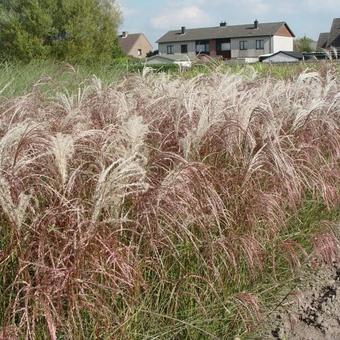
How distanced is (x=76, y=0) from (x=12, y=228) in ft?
107

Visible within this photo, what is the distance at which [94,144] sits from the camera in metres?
2.79

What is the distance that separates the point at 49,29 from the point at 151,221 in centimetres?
3211

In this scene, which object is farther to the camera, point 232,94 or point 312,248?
point 232,94

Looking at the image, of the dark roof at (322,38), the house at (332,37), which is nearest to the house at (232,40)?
the dark roof at (322,38)

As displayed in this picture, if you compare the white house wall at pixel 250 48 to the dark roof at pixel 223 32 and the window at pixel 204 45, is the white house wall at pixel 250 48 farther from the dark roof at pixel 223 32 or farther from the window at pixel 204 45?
the window at pixel 204 45

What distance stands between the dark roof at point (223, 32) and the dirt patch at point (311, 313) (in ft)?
249

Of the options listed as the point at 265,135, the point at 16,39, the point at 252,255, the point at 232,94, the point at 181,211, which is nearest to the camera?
the point at 181,211

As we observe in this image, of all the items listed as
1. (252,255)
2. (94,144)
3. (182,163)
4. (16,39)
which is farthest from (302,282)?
(16,39)

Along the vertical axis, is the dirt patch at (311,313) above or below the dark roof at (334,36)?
below

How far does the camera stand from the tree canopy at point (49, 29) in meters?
32.1

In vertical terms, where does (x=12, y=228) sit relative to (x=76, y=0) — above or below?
below

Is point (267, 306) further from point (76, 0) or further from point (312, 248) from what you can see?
point (76, 0)

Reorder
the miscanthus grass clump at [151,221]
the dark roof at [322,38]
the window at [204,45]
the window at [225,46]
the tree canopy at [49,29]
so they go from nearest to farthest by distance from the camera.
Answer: the miscanthus grass clump at [151,221] < the tree canopy at [49,29] < the dark roof at [322,38] < the window at [225,46] < the window at [204,45]

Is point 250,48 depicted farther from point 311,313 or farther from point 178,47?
point 311,313
